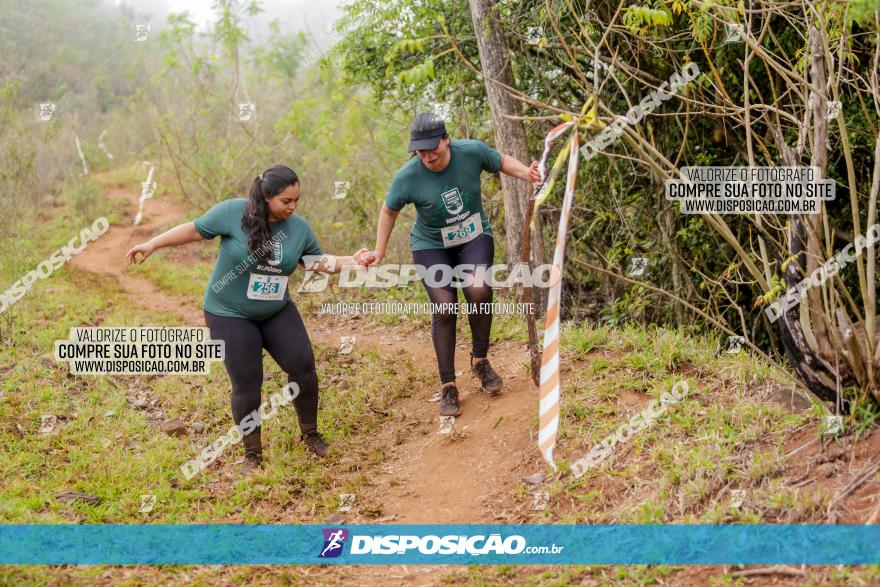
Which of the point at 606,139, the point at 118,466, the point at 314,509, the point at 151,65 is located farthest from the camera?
the point at 151,65

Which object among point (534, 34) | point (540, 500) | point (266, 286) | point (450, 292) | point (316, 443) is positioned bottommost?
point (540, 500)

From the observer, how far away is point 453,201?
5.82 m

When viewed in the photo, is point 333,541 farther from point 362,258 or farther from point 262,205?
point 262,205

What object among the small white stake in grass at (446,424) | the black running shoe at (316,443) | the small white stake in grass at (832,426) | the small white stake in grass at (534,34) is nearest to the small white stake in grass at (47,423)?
the black running shoe at (316,443)

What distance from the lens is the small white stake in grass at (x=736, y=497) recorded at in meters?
4.17

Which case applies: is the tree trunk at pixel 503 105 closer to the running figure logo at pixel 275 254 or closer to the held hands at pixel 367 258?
the held hands at pixel 367 258

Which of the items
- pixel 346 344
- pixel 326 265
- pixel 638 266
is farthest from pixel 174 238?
pixel 638 266

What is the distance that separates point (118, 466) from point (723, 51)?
5768 millimetres

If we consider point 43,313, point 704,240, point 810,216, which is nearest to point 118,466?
point 43,313

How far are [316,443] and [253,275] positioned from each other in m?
1.41

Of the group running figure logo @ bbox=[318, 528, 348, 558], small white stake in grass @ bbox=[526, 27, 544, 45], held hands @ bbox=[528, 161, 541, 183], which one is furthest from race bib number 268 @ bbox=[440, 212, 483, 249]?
small white stake in grass @ bbox=[526, 27, 544, 45]

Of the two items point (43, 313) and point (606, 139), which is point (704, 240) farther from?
point (43, 313)

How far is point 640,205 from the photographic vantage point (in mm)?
8031

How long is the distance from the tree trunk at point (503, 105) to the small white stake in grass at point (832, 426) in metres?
3.71
